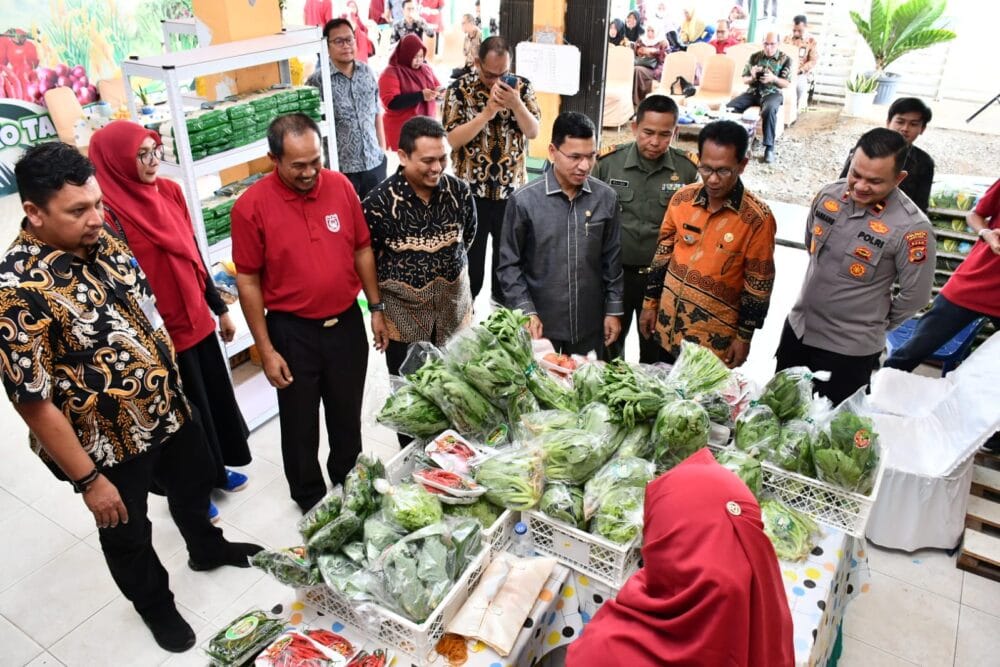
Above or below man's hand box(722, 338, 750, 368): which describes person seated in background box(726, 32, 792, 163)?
above

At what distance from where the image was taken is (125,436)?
2.17 metres

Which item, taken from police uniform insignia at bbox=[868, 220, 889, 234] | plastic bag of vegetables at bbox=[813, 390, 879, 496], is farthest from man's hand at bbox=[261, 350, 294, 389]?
police uniform insignia at bbox=[868, 220, 889, 234]

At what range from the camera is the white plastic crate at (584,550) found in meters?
1.71

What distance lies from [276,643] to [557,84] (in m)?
5.25

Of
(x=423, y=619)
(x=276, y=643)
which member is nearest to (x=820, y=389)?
(x=423, y=619)

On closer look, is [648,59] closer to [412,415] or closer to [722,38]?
[722,38]

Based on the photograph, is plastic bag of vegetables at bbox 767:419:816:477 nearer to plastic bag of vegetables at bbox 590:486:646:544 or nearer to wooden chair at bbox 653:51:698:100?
plastic bag of vegetables at bbox 590:486:646:544

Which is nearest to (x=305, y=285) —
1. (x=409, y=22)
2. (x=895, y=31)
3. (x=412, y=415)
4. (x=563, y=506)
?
(x=412, y=415)

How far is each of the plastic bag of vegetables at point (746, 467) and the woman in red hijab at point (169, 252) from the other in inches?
75.0

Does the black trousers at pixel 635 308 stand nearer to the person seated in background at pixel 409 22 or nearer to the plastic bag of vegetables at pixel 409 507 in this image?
the plastic bag of vegetables at pixel 409 507

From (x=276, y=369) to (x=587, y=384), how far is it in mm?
1295

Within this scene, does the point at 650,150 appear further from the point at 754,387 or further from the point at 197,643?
the point at 197,643

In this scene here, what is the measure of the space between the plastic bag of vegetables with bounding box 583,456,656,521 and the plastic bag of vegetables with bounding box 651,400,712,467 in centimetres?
8

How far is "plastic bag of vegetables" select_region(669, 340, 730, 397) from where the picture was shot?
7.23 feet
